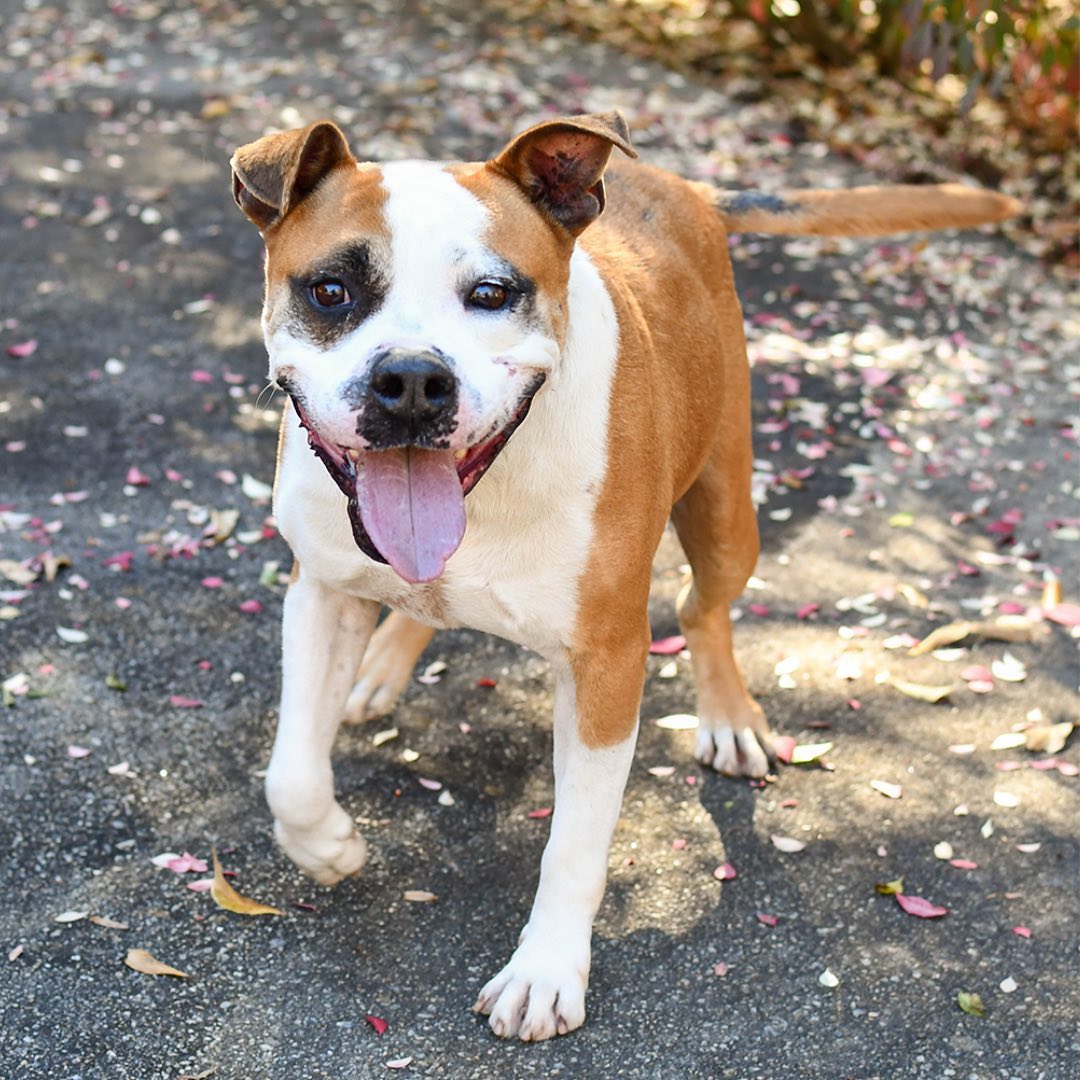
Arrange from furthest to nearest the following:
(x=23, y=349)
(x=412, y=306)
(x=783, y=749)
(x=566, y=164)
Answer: (x=23, y=349) → (x=783, y=749) → (x=566, y=164) → (x=412, y=306)

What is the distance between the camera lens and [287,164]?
300 centimetres

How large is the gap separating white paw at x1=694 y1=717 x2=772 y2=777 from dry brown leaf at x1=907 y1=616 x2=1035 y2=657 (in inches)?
35.5

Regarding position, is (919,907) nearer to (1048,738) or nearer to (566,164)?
(1048,738)

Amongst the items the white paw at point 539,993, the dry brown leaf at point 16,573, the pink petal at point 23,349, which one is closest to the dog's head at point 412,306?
the white paw at point 539,993

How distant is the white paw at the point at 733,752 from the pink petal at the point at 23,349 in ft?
12.6

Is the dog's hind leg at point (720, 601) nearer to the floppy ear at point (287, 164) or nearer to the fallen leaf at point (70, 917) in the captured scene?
the floppy ear at point (287, 164)

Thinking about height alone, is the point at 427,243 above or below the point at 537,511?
above

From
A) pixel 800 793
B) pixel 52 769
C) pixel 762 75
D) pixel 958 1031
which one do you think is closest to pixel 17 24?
pixel 762 75

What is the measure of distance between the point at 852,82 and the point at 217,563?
680 cm

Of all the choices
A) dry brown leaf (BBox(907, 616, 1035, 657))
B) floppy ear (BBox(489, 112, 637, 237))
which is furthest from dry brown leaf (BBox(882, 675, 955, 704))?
floppy ear (BBox(489, 112, 637, 237))

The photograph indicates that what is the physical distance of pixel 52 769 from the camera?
169 inches

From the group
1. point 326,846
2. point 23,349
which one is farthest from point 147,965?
point 23,349

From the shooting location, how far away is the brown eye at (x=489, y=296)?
296 cm

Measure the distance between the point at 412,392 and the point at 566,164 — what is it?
2.26ft
